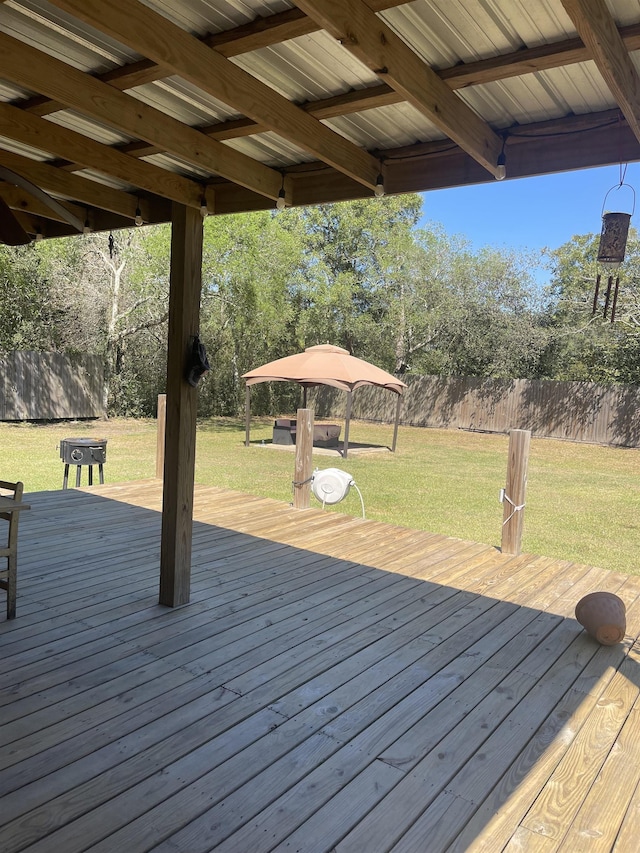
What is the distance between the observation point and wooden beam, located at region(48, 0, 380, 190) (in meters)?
1.83

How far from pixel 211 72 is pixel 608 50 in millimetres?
1265

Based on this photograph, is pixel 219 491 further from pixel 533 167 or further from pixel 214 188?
pixel 533 167

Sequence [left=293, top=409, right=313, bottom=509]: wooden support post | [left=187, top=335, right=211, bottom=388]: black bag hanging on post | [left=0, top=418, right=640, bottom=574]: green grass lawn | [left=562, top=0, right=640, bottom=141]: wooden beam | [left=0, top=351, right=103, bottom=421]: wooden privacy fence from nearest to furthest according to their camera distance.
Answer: [left=562, top=0, right=640, bottom=141]: wooden beam, [left=187, top=335, right=211, bottom=388]: black bag hanging on post, [left=293, top=409, right=313, bottom=509]: wooden support post, [left=0, top=418, right=640, bottom=574]: green grass lawn, [left=0, top=351, right=103, bottom=421]: wooden privacy fence

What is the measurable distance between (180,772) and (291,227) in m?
18.2

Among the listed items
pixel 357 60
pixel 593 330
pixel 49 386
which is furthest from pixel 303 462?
Answer: pixel 593 330

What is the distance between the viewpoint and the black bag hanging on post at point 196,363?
10.6 feet

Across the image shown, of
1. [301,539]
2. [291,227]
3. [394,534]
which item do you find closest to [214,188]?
[301,539]

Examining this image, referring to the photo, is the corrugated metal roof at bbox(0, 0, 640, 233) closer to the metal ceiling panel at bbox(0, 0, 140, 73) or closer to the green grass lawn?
the metal ceiling panel at bbox(0, 0, 140, 73)

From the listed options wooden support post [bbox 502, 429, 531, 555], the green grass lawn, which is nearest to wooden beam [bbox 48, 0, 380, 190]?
wooden support post [bbox 502, 429, 531, 555]

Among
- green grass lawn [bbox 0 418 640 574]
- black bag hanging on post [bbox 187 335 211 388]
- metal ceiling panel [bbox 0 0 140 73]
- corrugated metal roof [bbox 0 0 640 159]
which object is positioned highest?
corrugated metal roof [bbox 0 0 640 159]

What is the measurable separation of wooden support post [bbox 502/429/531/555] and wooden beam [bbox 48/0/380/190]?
251 centimetres

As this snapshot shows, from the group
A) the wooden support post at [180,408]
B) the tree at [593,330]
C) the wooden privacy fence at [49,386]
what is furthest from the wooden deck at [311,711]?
the tree at [593,330]

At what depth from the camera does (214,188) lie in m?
3.52

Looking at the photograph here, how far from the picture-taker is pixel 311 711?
7.82 feet
